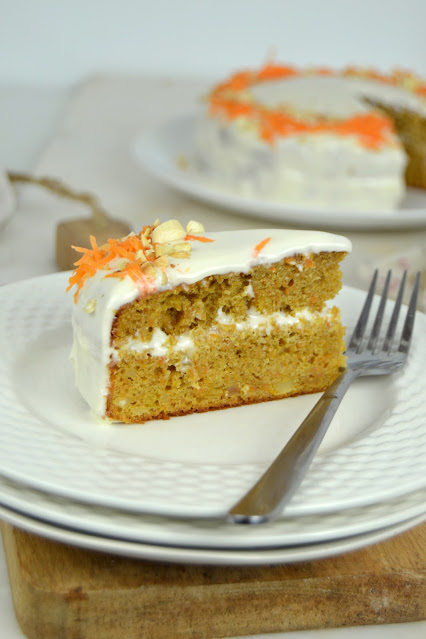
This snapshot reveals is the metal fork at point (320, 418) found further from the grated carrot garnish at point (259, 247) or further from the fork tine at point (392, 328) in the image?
the grated carrot garnish at point (259, 247)

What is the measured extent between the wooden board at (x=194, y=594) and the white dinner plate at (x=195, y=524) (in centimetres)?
7

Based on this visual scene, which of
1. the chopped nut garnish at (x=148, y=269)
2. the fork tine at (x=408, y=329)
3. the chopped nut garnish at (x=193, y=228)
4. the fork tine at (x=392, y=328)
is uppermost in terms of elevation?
the chopped nut garnish at (x=148, y=269)

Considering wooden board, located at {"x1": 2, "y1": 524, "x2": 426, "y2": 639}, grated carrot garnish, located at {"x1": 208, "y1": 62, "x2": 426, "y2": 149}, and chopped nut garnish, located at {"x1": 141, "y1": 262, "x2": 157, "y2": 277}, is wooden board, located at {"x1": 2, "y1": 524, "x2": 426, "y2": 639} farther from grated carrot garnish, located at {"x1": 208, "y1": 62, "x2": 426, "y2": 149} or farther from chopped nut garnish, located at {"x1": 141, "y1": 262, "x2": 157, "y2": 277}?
grated carrot garnish, located at {"x1": 208, "y1": 62, "x2": 426, "y2": 149}

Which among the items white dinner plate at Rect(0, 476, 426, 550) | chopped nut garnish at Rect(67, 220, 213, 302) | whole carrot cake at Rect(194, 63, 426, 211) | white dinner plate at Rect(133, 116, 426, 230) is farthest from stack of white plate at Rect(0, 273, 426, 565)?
whole carrot cake at Rect(194, 63, 426, 211)

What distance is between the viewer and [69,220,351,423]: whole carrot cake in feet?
5.23

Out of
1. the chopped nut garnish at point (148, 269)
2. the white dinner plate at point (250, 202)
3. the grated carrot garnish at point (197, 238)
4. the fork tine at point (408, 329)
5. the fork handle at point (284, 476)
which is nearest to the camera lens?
the fork handle at point (284, 476)

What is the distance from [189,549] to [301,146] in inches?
86.5

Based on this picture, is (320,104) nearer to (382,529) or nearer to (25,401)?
(25,401)

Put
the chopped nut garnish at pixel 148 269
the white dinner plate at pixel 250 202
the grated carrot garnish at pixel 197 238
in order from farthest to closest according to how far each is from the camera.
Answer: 1. the white dinner plate at pixel 250 202
2. the grated carrot garnish at pixel 197 238
3. the chopped nut garnish at pixel 148 269

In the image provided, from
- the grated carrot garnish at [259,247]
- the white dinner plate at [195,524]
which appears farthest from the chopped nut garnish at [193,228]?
the white dinner plate at [195,524]

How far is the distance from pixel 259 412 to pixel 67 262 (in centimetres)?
101

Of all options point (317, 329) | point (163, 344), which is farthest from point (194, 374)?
point (317, 329)

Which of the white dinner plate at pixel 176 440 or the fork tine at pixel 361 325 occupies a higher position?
the white dinner plate at pixel 176 440

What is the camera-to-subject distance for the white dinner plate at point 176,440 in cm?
124
